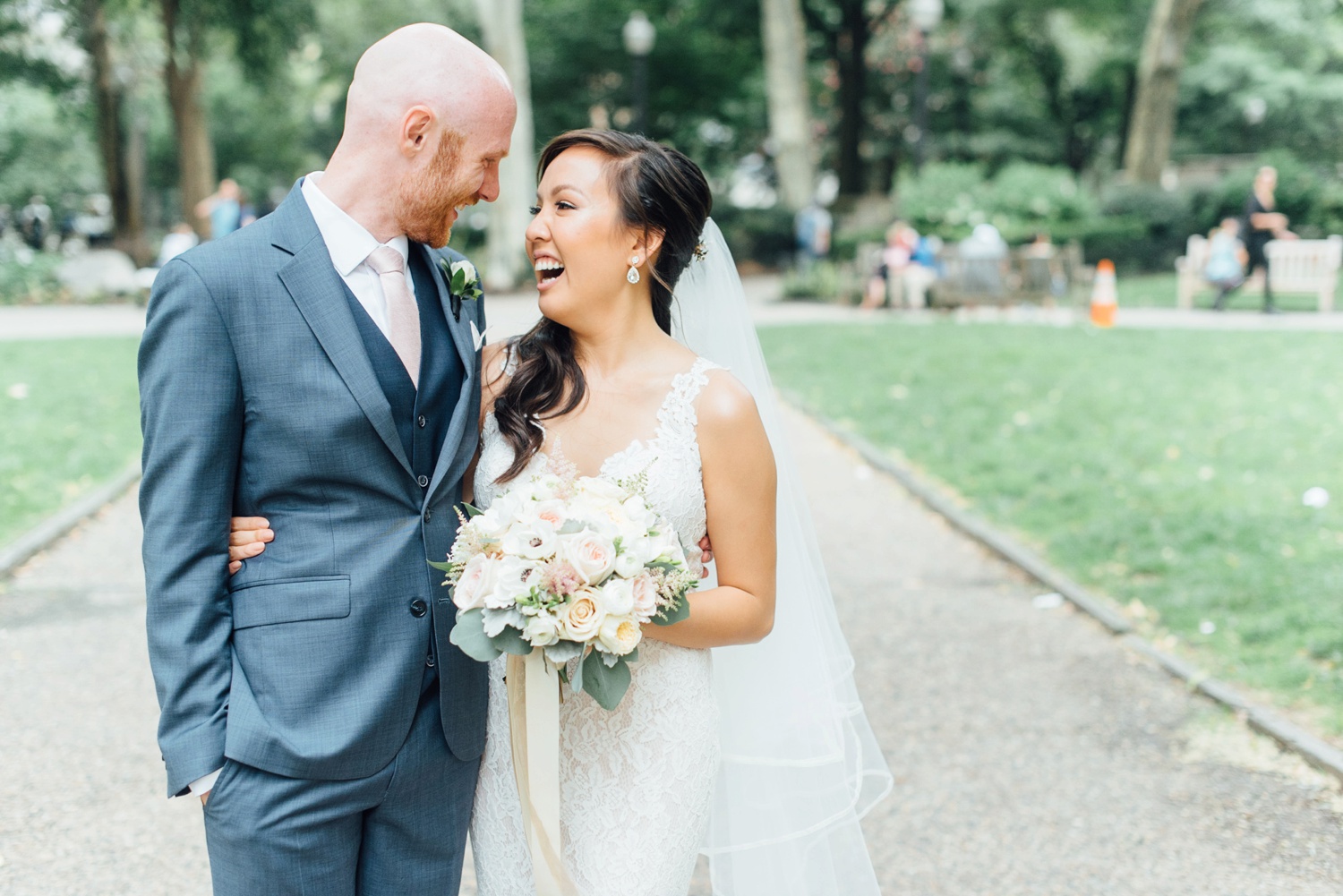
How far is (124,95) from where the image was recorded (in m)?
33.9

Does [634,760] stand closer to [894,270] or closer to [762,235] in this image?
[894,270]

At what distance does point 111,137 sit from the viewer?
26672 millimetres

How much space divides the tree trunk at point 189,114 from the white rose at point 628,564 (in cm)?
2567

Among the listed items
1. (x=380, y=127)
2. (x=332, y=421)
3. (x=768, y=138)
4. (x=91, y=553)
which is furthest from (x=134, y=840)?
(x=768, y=138)

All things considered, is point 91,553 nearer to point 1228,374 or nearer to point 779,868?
point 779,868

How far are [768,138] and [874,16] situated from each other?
7185 millimetres

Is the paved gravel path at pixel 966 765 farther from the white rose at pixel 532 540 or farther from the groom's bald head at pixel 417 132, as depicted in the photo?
the groom's bald head at pixel 417 132

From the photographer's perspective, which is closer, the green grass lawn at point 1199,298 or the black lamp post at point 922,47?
the green grass lawn at point 1199,298

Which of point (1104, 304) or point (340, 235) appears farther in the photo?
point (1104, 304)

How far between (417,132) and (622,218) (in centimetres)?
52

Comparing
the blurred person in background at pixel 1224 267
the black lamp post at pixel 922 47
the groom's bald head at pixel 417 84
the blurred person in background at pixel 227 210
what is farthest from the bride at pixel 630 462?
the black lamp post at pixel 922 47

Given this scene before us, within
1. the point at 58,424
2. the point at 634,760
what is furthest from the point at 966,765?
the point at 58,424

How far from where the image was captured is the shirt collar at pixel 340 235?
91.3 inches

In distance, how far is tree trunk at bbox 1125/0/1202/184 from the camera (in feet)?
82.4
